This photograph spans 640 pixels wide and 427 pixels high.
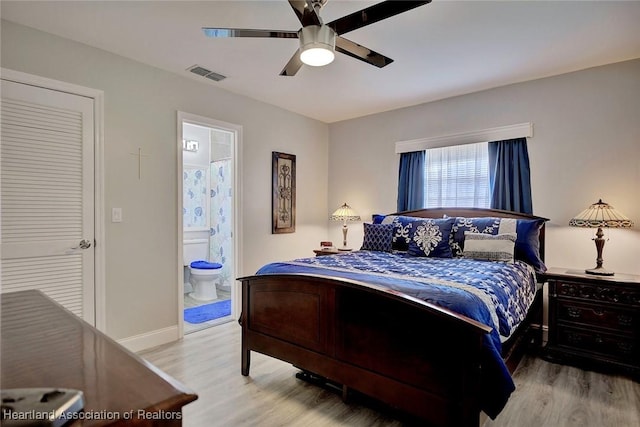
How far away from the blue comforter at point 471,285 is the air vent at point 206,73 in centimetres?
201

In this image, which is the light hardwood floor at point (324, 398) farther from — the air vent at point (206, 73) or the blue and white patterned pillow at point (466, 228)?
the air vent at point (206, 73)

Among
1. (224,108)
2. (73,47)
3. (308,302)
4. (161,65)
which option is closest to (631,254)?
(308,302)

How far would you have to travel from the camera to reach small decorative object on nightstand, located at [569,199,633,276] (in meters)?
2.75

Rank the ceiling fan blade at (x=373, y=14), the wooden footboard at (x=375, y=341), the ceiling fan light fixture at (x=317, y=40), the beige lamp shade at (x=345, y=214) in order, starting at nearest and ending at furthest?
the wooden footboard at (x=375, y=341)
the ceiling fan blade at (x=373, y=14)
the ceiling fan light fixture at (x=317, y=40)
the beige lamp shade at (x=345, y=214)

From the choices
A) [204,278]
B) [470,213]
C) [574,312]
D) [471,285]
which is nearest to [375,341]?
[471,285]

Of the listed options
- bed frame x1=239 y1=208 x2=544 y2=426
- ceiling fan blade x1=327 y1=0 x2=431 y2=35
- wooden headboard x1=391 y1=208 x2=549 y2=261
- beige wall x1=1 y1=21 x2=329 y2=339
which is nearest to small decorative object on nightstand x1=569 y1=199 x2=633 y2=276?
wooden headboard x1=391 y1=208 x2=549 y2=261

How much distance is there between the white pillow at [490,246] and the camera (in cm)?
294

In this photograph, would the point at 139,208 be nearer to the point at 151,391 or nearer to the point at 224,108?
the point at 224,108

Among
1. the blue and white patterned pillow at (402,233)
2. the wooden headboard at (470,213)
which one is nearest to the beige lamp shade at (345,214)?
the wooden headboard at (470,213)

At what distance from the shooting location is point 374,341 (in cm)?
191

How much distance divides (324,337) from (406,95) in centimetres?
295

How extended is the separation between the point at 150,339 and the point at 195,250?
214 centimetres

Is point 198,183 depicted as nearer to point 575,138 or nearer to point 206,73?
point 206,73

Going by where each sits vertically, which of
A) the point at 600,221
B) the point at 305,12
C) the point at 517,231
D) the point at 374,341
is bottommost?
the point at 374,341
